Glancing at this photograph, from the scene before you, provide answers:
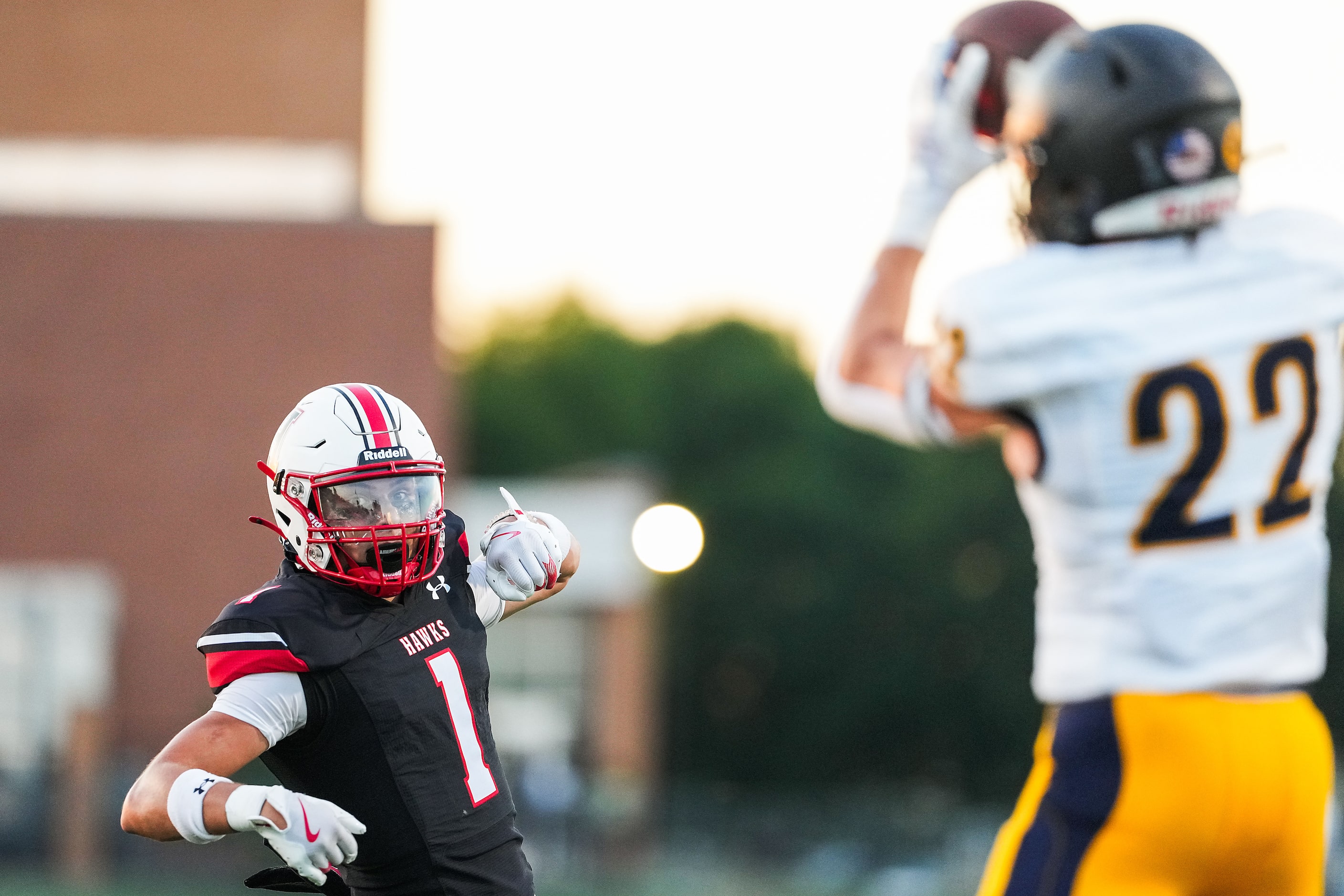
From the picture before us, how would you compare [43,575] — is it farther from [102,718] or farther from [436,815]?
[436,815]

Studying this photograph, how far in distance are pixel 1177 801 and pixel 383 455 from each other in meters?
1.99

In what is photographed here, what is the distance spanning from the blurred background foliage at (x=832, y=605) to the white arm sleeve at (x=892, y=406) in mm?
36660

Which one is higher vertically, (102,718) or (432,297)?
(432,297)

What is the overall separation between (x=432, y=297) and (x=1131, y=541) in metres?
19.2

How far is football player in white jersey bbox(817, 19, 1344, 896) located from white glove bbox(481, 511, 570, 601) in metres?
1.57

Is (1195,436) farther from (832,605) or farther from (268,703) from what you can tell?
(832,605)

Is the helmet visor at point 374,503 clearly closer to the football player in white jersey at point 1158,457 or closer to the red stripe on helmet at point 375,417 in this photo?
the red stripe on helmet at point 375,417

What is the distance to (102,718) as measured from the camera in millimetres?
19281

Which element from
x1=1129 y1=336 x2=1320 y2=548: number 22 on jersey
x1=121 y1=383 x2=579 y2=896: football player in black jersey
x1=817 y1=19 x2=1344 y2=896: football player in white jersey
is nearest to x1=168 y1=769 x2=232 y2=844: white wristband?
x1=121 y1=383 x2=579 y2=896: football player in black jersey

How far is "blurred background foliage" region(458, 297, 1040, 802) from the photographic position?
3928 cm

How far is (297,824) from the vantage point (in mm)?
3125

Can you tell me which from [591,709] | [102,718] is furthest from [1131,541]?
[591,709]

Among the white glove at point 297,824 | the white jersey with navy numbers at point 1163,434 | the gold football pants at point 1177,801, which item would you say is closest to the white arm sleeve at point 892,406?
the white jersey with navy numbers at point 1163,434

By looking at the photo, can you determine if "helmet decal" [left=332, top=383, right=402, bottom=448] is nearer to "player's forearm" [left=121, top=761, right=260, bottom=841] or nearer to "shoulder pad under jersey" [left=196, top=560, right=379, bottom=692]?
"shoulder pad under jersey" [left=196, top=560, right=379, bottom=692]
